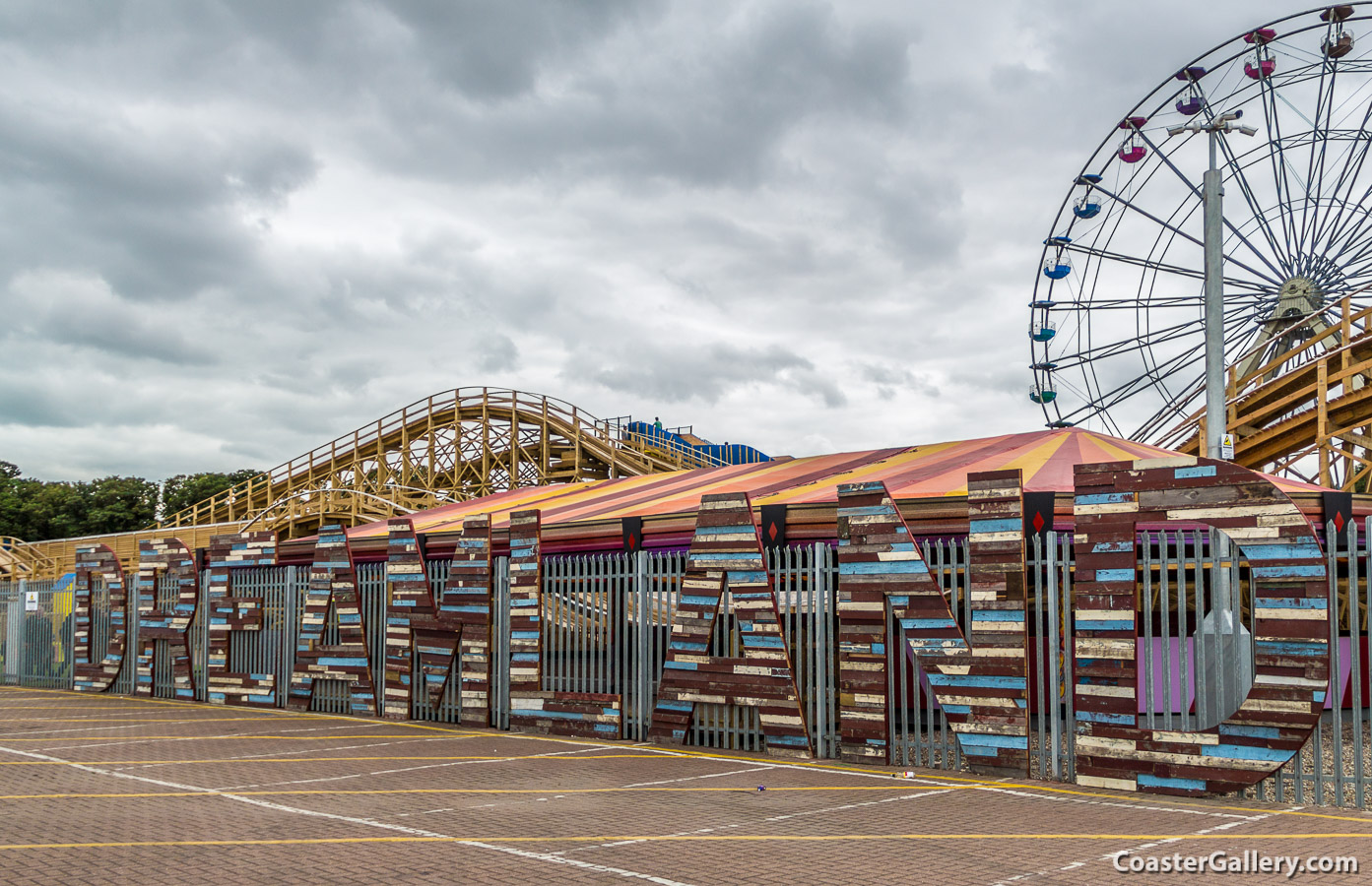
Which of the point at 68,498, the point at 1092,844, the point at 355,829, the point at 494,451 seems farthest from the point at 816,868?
the point at 68,498

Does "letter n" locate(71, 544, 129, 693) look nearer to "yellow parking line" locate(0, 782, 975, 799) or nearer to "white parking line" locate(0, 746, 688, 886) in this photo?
"white parking line" locate(0, 746, 688, 886)

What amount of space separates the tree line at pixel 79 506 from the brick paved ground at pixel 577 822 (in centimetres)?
5504

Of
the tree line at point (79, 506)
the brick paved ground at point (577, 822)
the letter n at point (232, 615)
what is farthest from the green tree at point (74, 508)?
the brick paved ground at point (577, 822)

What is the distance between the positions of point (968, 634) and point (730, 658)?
243 centimetres

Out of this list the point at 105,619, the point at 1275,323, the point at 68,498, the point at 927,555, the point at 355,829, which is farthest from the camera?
the point at 68,498

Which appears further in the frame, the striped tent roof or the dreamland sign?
the striped tent roof

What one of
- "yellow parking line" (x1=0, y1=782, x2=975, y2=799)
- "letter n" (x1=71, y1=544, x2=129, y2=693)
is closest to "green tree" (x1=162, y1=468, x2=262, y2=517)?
"letter n" (x1=71, y1=544, x2=129, y2=693)

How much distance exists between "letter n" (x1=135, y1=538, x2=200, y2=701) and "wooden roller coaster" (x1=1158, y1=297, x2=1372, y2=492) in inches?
692

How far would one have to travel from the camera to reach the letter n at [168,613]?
1886 cm

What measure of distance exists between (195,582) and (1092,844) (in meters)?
15.5

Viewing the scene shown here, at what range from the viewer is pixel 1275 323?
2709cm

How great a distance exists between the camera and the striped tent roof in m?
12.8

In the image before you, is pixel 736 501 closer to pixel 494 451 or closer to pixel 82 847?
pixel 82 847

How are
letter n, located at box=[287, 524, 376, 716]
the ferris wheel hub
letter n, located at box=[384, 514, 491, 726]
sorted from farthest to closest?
the ferris wheel hub
letter n, located at box=[287, 524, 376, 716]
letter n, located at box=[384, 514, 491, 726]
